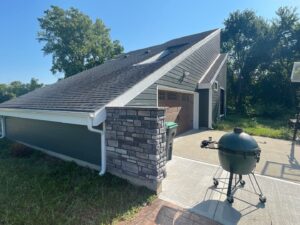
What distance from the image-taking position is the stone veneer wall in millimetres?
3531

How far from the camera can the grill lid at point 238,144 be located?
3.02 m

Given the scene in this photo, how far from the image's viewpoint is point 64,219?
2918 millimetres

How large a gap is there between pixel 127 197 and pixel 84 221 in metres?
0.84

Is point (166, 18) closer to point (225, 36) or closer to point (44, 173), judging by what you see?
point (44, 173)

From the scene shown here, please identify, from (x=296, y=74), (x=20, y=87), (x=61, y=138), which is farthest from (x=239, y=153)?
(x=20, y=87)

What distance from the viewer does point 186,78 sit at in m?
8.69

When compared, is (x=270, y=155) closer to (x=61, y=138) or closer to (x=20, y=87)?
(x=61, y=138)

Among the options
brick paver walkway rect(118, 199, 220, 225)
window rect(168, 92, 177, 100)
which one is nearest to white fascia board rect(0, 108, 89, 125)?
brick paver walkway rect(118, 199, 220, 225)

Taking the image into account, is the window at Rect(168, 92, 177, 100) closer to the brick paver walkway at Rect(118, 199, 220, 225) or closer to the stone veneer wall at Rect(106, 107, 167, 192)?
the stone veneer wall at Rect(106, 107, 167, 192)

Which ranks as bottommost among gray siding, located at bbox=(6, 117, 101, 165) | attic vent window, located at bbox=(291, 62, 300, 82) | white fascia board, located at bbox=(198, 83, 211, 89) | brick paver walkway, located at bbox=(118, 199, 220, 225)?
brick paver walkway, located at bbox=(118, 199, 220, 225)

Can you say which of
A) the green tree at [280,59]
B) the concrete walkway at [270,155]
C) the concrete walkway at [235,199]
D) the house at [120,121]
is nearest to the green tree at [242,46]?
the green tree at [280,59]

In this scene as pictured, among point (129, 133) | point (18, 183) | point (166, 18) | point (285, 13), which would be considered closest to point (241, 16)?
point (285, 13)

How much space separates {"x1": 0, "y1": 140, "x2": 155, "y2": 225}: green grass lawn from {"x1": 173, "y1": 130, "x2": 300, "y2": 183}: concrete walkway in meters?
2.74

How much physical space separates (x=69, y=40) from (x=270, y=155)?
24204 mm
